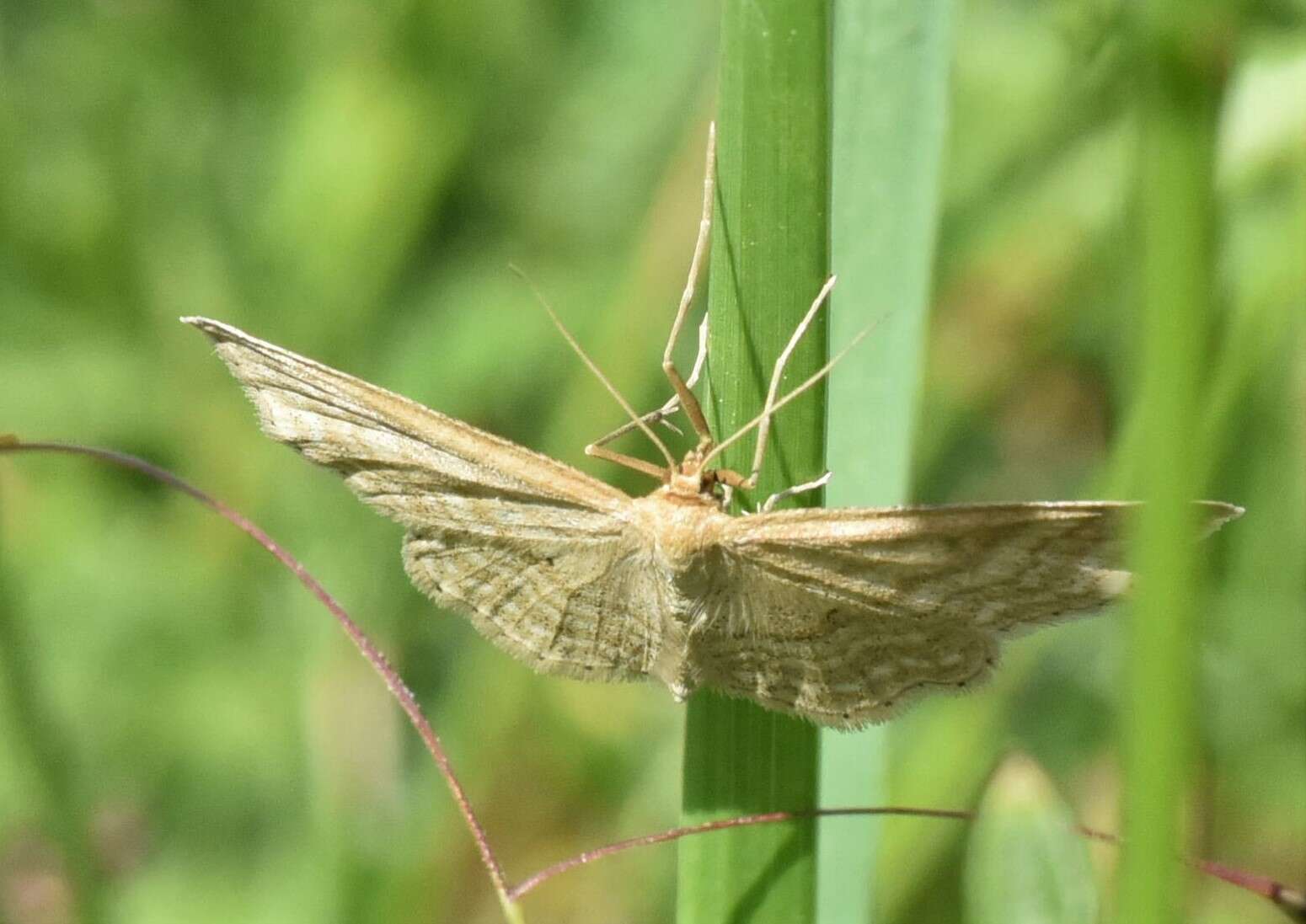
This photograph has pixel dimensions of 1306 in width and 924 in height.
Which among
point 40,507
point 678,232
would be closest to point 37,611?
point 40,507

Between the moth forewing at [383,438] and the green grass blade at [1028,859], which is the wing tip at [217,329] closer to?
the moth forewing at [383,438]

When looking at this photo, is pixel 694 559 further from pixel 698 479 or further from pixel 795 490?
pixel 795 490

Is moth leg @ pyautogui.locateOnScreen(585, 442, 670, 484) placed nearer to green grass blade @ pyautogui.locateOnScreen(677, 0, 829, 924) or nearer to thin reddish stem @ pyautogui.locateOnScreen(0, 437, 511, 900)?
green grass blade @ pyautogui.locateOnScreen(677, 0, 829, 924)

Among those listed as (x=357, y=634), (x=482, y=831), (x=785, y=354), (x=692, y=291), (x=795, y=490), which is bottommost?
(x=482, y=831)

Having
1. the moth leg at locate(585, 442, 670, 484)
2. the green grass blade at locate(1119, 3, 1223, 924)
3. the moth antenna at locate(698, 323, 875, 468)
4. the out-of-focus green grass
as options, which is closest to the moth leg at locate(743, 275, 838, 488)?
the moth antenna at locate(698, 323, 875, 468)

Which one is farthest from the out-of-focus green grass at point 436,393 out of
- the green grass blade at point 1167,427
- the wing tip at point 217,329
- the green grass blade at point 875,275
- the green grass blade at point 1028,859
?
the green grass blade at point 1167,427

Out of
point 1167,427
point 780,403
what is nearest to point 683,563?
point 780,403
